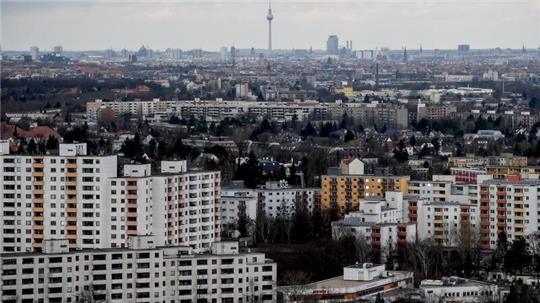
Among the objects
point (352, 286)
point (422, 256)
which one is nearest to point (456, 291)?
point (352, 286)

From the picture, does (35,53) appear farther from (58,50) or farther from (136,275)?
(136,275)

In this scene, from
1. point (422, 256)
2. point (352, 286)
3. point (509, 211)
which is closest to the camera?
point (352, 286)

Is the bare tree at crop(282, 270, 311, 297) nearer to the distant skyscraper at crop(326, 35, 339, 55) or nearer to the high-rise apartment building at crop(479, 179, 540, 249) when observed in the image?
the high-rise apartment building at crop(479, 179, 540, 249)

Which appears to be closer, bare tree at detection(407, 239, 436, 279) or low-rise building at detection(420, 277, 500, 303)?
low-rise building at detection(420, 277, 500, 303)

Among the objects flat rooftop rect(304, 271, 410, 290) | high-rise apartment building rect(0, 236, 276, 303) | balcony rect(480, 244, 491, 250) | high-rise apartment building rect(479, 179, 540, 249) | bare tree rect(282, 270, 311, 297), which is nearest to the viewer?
high-rise apartment building rect(0, 236, 276, 303)

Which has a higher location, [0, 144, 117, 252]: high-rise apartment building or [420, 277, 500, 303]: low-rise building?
[0, 144, 117, 252]: high-rise apartment building

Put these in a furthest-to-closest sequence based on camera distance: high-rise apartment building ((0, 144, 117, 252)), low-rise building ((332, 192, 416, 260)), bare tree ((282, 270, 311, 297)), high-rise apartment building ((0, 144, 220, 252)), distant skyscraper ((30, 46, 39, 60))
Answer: distant skyscraper ((30, 46, 39, 60)), low-rise building ((332, 192, 416, 260)), high-rise apartment building ((0, 144, 117, 252)), high-rise apartment building ((0, 144, 220, 252)), bare tree ((282, 270, 311, 297))

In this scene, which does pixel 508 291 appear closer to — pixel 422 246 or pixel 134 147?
pixel 422 246

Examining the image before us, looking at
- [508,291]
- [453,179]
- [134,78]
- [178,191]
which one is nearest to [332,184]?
[453,179]

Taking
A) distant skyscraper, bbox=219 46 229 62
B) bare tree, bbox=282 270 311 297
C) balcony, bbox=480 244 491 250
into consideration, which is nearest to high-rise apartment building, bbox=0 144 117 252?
bare tree, bbox=282 270 311 297
